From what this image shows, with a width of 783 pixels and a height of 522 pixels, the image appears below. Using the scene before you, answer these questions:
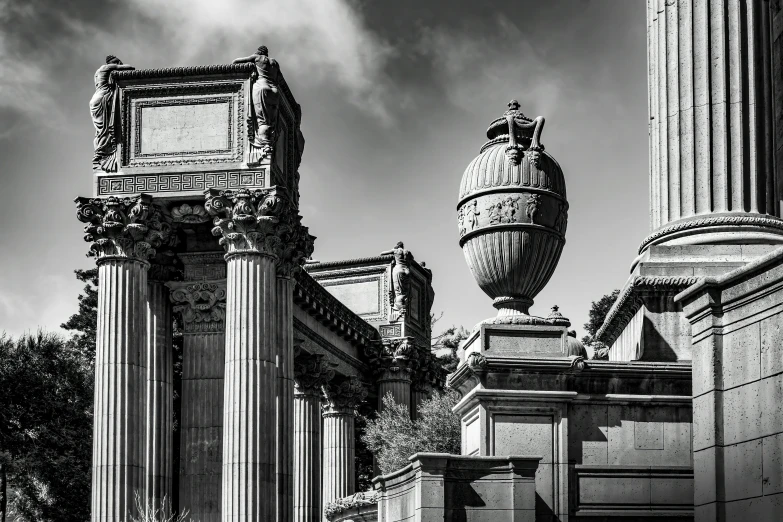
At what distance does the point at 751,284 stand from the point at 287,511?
2386 cm

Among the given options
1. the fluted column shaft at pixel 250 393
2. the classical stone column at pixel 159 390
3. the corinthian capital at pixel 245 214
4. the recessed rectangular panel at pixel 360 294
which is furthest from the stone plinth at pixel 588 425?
the recessed rectangular panel at pixel 360 294

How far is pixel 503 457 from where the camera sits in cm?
1300

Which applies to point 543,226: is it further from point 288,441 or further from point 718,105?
point 288,441

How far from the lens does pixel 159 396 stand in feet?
108

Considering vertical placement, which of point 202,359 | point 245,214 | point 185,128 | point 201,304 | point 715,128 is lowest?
point 202,359

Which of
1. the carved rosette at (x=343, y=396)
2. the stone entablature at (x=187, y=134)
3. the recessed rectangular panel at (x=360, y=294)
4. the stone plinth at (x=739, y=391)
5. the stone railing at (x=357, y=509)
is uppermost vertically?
the stone entablature at (x=187, y=134)

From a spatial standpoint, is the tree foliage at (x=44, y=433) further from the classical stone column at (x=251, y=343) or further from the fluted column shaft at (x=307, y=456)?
the classical stone column at (x=251, y=343)

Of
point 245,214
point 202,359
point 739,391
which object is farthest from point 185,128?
point 739,391

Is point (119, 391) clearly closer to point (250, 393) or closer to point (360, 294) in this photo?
point (250, 393)

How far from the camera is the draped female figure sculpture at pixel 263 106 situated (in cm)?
3244

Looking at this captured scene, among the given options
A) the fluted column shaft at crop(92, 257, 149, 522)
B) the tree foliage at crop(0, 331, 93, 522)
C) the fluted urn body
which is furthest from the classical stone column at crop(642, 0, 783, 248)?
the tree foliage at crop(0, 331, 93, 522)

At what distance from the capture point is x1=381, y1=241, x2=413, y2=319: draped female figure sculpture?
52000 mm

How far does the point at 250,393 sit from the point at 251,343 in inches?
48.8

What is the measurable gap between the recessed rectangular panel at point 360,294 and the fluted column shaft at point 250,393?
72.0 ft
